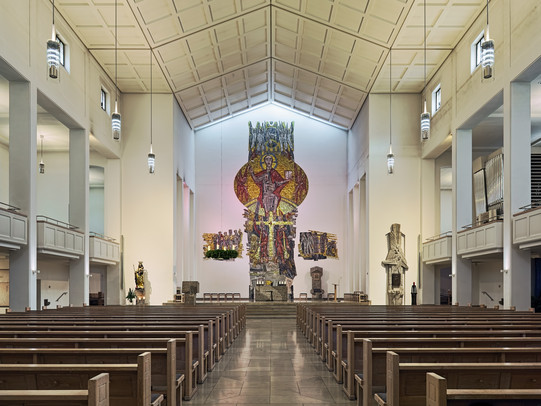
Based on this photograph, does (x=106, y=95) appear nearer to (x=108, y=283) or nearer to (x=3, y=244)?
(x=108, y=283)

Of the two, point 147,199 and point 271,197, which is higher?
point 271,197

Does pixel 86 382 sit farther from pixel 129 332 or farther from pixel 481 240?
pixel 481 240

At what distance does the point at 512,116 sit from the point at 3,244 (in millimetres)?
12545

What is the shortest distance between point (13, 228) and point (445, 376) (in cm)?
1209

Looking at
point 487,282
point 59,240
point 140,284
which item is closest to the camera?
point 59,240

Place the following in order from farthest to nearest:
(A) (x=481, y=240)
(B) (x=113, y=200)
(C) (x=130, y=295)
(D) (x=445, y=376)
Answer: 1. (B) (x=113, y=200)
2. (C) (x=130, y=295)
3. (A) (x=481, y=240)
4. (D) (x=445, y=376)

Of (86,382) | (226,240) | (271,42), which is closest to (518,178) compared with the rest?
(271,42)

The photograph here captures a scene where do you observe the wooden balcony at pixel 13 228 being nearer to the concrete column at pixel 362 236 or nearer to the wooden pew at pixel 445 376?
the wooden pew at pixel 445 376

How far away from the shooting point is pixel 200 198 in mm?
30359

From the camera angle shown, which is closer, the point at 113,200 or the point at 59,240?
the point at 59,240

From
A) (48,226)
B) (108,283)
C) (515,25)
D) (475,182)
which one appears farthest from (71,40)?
(475,182)

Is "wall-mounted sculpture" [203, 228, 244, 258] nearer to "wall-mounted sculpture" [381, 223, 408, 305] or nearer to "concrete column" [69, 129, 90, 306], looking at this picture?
"concrete column" [69, 129, 90, 306]

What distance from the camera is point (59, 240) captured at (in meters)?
16.5

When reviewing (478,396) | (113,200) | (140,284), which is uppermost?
(113,200)
